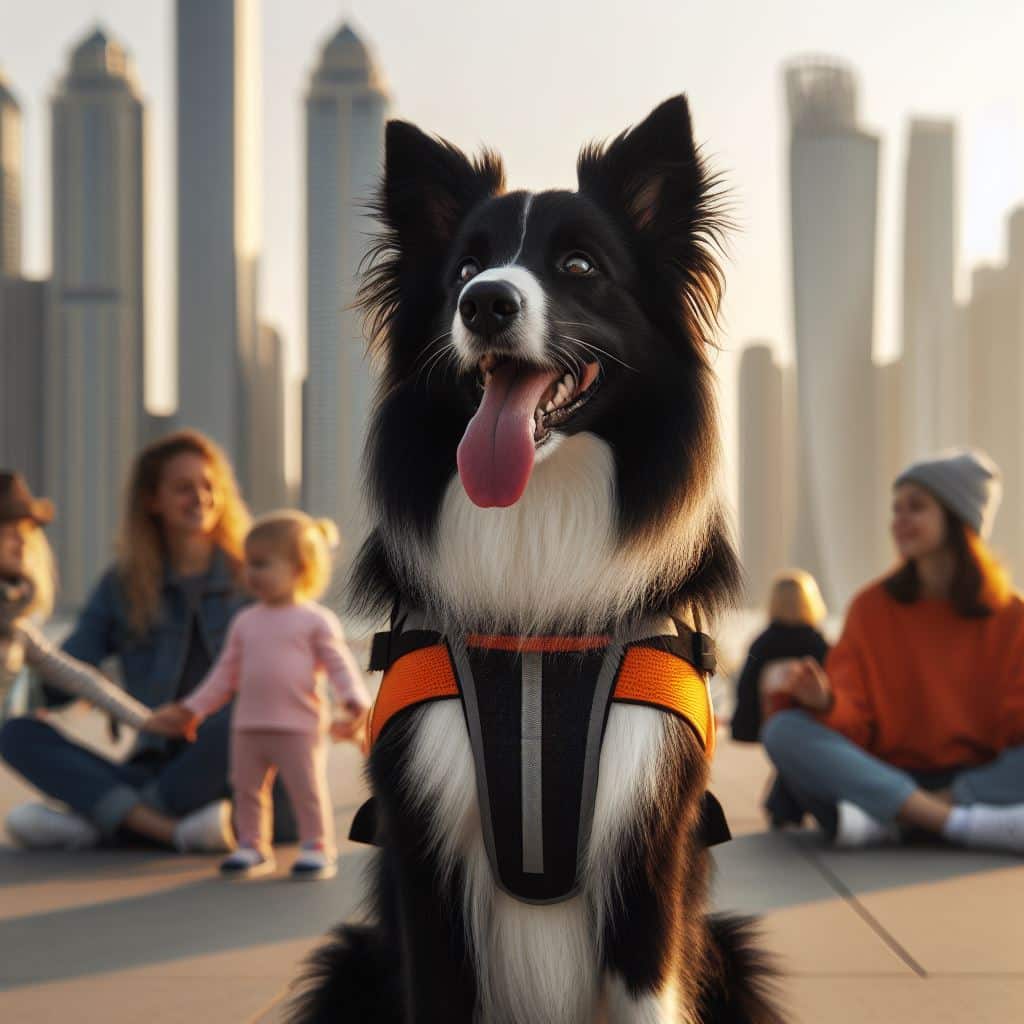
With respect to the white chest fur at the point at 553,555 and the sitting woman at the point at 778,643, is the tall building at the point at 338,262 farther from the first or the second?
the sitting woman at the point at 778,643

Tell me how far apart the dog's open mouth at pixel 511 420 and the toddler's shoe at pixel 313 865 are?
2.39m

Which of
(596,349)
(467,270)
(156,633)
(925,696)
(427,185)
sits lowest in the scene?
(925,696)

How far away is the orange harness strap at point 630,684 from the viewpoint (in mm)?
2102

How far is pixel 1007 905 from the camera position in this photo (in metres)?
3.66

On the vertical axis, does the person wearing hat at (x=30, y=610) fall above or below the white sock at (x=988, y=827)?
above

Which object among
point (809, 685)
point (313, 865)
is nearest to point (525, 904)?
point (313, 865)

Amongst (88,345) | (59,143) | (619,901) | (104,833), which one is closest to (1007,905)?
(619,901)

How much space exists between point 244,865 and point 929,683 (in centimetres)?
261

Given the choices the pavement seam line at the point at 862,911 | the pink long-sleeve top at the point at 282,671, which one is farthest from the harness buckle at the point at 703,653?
the pink long-sleeve top at the point at 282,671

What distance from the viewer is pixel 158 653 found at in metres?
4.73

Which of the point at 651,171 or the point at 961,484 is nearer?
the point at 651,171

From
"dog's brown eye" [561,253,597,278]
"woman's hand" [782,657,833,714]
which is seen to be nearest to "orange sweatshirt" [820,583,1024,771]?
"woman's hand" [782,657,833,714]

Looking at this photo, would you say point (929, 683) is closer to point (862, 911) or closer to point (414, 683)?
point (862, 911)

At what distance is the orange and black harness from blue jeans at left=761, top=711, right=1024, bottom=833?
2477mm
